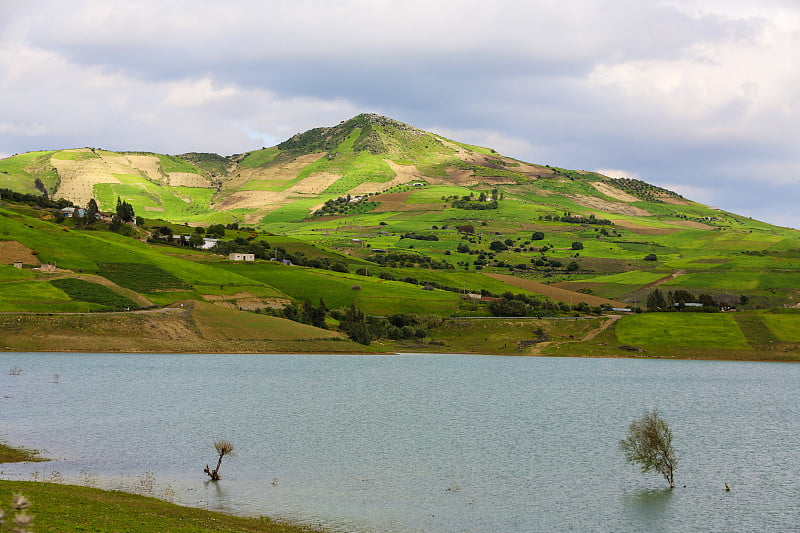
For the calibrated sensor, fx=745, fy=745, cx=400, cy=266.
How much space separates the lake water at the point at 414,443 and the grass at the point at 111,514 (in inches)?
102

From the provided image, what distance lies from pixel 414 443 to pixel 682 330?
112 metres

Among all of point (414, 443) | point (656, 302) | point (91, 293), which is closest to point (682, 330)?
point (656, 302)

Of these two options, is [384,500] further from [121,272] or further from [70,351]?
[121,272]

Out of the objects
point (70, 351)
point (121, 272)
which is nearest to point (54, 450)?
point (70, 351)

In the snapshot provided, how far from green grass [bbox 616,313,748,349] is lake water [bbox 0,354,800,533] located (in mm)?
42052

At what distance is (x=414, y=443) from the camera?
191 feet

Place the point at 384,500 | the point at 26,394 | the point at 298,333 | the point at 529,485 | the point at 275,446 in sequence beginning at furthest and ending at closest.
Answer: the point at 298,333 → the point at 26,394 → the point at 275,446 → the point at 529,485 → the point at 384,500

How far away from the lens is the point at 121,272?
501 feet

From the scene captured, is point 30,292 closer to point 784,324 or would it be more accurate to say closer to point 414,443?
point 414,443

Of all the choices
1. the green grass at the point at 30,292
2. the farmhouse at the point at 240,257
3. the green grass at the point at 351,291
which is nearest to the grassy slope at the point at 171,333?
the green grass at the point at 30,292

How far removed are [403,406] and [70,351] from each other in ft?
215

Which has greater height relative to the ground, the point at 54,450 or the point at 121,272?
the point at 121,272

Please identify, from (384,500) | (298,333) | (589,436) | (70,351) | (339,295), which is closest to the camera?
(384,500)

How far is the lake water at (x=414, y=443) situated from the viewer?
40.5 meters
